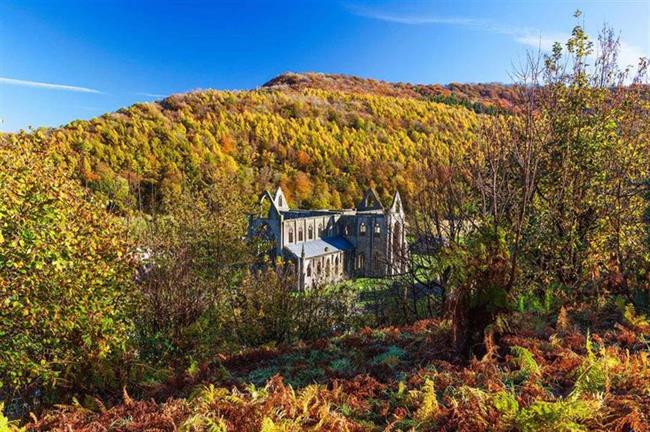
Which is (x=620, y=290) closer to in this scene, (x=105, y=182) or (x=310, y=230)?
(x=310, y=230)

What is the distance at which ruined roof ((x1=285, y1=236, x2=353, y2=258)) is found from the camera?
44125 millimetres

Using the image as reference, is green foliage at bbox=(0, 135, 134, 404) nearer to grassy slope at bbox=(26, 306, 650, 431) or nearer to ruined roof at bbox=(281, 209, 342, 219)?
grassy slope at bbox=(26, 306, 650, 431)

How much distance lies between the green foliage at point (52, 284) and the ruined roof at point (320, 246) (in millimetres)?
32641

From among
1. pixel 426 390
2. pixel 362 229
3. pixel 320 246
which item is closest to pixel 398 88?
pixel 362 229

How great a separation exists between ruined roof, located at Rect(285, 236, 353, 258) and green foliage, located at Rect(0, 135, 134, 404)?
32641 millimetres

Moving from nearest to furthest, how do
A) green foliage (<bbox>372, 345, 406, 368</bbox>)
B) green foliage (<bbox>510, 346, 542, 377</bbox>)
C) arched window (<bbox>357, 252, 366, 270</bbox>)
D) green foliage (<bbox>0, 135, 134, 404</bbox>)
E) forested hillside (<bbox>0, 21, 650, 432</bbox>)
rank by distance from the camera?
forested hillside (<bbox>0, 21, 650, 432</bbox>), green foliage (<bbox>510, 346, 542, 377</bbox>), green foliage (<bbox>372, 345, 406, 368</bbox>), green foliage (<bbox>0, 135, 134, 404</bbox>), arched window (<bbox>357, 252, 366, 270</bbox>)

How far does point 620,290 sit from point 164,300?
38.9 ft

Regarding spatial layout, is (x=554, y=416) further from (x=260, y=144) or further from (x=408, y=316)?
(x=260, y=144)

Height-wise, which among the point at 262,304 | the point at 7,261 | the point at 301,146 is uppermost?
the point at 301,146

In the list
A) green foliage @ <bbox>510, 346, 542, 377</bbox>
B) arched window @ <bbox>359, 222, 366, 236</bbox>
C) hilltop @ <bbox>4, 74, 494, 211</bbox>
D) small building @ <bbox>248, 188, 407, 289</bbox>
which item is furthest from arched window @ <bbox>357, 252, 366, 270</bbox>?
green foliage @ <bbox>510, 346, 542, 377</bbox>

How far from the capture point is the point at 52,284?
927 cm

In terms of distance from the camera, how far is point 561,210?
12.6 m

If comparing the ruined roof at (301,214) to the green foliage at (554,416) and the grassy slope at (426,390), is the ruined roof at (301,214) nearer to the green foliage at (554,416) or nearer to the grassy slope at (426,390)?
the grassy slope at (426,390)

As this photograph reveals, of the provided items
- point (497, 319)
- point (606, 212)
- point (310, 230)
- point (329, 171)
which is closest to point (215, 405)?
point (497, 319)
